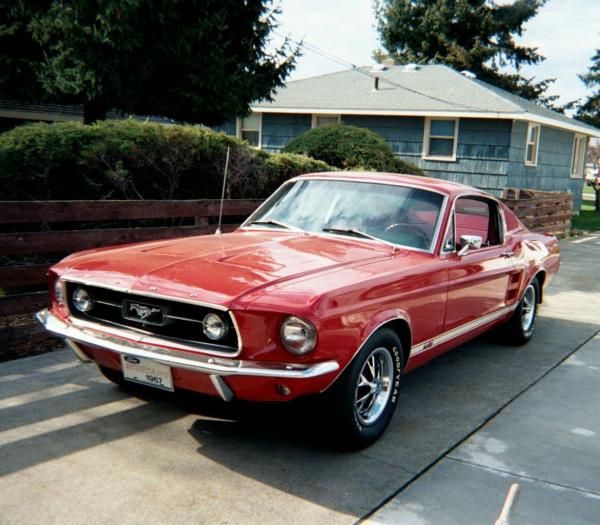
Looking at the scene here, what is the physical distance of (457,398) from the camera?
518 centimetres

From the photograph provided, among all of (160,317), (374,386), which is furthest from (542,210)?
(160,317)

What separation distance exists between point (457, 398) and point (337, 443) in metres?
1.52

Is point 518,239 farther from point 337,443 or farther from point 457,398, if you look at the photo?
point 337,443

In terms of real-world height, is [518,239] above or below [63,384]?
above

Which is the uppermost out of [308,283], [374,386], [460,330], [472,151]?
[472,151]

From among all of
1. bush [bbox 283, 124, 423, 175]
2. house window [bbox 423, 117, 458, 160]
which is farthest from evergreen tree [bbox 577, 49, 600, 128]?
bush [bbox 283, 124, 423, 175]

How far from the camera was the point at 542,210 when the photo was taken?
50.6ft

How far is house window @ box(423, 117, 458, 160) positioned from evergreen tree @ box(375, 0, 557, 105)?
16.1 meters

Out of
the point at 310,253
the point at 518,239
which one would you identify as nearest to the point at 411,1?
the point at 518,239

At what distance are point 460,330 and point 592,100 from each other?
39.2 metres

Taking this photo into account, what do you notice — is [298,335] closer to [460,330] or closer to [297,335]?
[297,335]

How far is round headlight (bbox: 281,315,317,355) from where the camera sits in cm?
352

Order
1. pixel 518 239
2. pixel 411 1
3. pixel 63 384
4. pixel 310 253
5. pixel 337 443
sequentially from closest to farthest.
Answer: pixel 337 443
pixel 310 253
pixel 63 384
pixel 518 239
pixel 411 1

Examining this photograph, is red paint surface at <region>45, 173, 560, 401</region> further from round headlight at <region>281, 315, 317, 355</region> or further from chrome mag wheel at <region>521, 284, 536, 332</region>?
chrome mag wheel at <region>521, 284, 536, 332</region>
